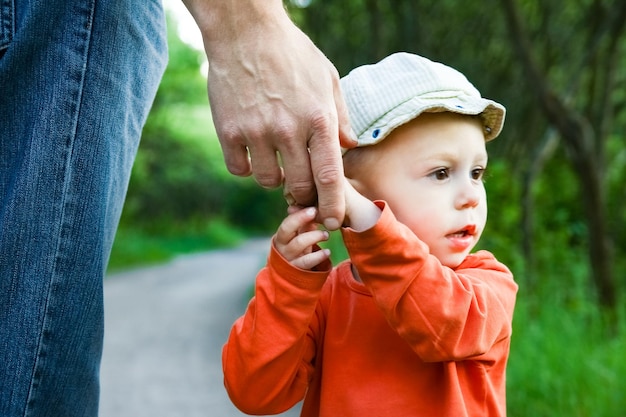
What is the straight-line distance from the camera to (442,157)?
5.55 ft

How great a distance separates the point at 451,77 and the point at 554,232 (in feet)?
26.4

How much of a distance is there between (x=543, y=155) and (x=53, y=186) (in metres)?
6.14

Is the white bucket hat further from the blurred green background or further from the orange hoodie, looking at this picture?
the blurred green background

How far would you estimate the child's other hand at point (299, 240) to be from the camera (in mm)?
1584

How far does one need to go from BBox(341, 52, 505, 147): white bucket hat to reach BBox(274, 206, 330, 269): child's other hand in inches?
9.3

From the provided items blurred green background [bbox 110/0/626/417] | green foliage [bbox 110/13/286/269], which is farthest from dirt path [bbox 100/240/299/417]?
green foliage [bbox 110/13/286/269]

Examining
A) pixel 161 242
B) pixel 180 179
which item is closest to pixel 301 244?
pixel 161 242

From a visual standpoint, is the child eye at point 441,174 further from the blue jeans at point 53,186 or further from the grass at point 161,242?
the grass at point 161,242

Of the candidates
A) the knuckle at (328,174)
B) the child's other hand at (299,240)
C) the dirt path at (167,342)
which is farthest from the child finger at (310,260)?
the dirt path at (167,342)

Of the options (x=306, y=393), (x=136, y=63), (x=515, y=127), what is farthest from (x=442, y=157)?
(x=515, y=127)

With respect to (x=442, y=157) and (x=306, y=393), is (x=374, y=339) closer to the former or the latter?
(x=306, y=393)

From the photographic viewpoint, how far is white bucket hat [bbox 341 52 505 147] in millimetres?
1675

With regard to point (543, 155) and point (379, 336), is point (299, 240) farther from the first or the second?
point (543, 155)

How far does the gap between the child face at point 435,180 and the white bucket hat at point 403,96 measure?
0.04 meters
